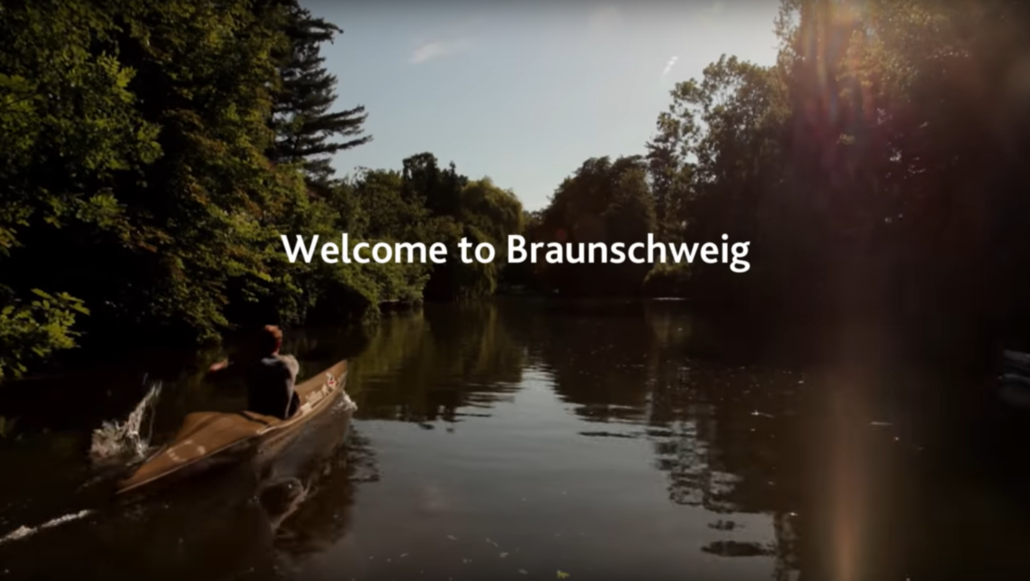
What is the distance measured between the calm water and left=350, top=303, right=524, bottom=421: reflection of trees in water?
0.49 feet

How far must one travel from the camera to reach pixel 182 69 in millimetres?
18391

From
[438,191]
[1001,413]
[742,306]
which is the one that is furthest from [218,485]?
[438,191]

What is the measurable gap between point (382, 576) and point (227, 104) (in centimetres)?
1587

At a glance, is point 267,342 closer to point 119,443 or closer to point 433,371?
point 119,443

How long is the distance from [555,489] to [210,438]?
156 inches

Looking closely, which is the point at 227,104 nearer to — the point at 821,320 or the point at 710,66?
the point at 821,320

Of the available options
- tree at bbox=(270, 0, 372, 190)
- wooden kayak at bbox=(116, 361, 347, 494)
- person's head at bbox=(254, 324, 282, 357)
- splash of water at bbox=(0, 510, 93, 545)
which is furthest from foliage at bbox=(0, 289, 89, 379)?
tree at bbox=(270, 0, 372, 190)

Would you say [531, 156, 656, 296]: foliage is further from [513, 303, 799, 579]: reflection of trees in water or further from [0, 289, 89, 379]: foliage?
[0, 289, 89, 379]: foliage

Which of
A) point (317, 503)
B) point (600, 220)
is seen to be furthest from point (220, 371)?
point (600, 220)

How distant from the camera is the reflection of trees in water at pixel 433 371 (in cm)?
1430

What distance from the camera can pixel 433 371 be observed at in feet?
62.6

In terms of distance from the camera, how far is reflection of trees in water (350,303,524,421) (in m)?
14.3

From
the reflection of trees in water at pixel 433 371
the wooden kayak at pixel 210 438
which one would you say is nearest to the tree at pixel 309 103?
the reflection of trees in water at pixel 433 371

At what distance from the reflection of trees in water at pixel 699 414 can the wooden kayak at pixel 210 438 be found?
15.5 ft
